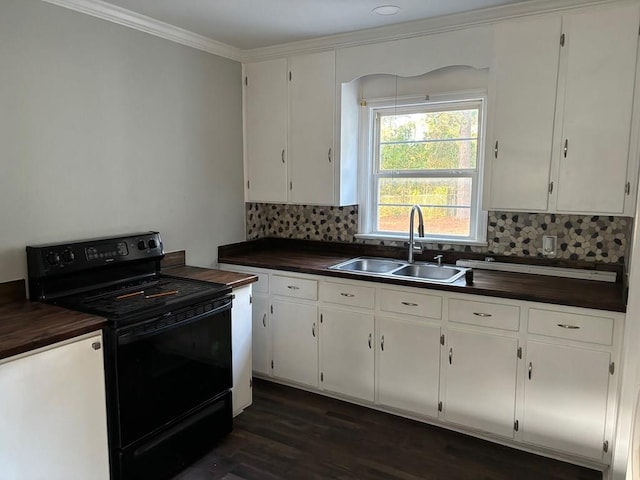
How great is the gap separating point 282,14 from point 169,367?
200 centimetres

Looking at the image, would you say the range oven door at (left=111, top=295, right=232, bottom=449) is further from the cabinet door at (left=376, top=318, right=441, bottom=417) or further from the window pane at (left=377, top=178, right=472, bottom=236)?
the window pane at (left=377, top=178, right=472, bottom=236)

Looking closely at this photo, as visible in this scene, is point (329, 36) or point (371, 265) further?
point (371, 265)

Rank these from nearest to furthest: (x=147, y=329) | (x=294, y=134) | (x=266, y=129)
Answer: (x=147, y=329) → (x=294, y=134) → (x=266, y=129)

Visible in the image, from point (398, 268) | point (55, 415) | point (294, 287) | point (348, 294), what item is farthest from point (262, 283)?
point (55, 415)

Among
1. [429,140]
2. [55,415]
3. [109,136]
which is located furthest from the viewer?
[429,140]

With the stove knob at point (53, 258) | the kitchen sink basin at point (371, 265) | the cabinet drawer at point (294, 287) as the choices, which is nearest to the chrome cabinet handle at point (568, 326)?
the kitchen sink basin at point (371, 265)

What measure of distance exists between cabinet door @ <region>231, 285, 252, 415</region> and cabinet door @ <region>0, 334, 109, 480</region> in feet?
2.98

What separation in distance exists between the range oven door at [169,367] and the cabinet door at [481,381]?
1.26 meters

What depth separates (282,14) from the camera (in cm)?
269

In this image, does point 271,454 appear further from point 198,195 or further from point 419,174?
point 419,174

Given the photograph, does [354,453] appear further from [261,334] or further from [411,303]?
[261,334]

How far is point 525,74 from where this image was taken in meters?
2.59

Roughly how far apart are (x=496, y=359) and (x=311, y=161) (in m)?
1.77

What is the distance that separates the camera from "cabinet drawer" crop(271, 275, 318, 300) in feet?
10.1
